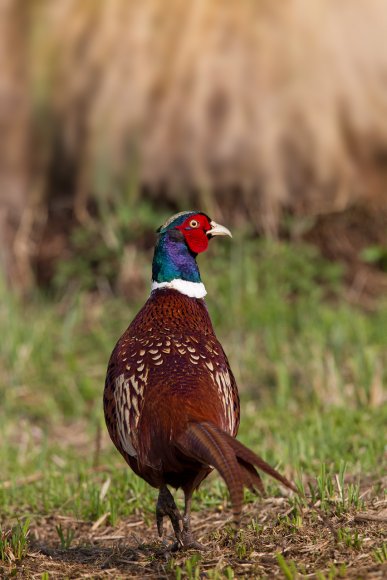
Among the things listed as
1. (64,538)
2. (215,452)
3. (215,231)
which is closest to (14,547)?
(64,538)

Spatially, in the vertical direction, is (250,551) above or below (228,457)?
below

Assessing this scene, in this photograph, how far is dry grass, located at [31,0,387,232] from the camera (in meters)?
7.37

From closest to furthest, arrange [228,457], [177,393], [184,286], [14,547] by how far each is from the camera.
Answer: [228,457], [177,393], [14,547], [184,286]

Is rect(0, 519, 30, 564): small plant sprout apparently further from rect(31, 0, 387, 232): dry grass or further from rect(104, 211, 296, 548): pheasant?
rect(31, 0, 387, 232): dry grass

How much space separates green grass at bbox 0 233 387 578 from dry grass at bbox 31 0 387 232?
534 mm

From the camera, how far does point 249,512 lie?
3.61 meters

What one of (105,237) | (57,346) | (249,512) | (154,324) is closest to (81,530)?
(249,512)

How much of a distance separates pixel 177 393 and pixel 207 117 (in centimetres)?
470

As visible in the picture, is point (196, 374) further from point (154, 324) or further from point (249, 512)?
point (249, 512)

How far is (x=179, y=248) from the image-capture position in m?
3.54

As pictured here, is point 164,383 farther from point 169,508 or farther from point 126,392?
point 169,508

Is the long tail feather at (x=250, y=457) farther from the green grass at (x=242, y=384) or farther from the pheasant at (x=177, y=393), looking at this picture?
the green grass at (x=242, y=384)

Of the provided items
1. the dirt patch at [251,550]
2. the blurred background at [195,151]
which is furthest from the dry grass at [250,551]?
the blurred background at [195,151]

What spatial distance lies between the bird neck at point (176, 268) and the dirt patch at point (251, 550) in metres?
0.82
